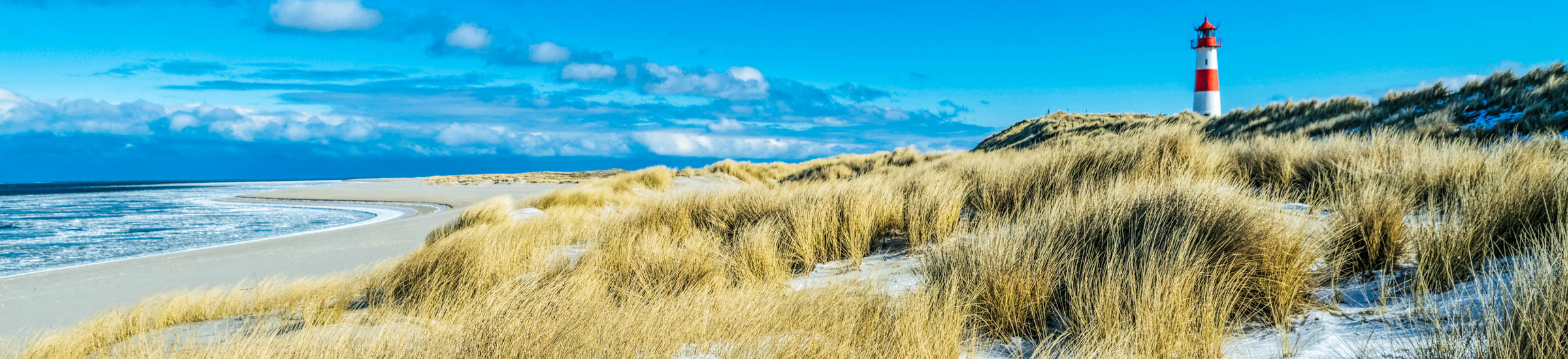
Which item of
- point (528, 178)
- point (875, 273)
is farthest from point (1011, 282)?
point (528, 178)

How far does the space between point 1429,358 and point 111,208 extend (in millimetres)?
21466

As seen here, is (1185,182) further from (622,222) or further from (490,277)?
(622,222)

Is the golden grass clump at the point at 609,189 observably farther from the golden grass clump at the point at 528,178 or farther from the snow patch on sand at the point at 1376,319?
the golden grass clump at the point at 528,178

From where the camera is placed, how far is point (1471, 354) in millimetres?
1745

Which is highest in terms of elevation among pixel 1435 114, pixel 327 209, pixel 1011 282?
pixel 1435 114

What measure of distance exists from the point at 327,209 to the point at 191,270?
33.9 ft

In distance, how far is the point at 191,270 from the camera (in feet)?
22.6

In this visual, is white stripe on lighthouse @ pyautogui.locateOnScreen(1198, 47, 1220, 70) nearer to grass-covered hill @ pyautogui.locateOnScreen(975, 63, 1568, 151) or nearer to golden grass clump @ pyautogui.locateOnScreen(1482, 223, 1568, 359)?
grass-covered hill @ pyautogui.locateOnScreen(975, 63, 1568, 151)

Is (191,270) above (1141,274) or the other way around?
the other way around

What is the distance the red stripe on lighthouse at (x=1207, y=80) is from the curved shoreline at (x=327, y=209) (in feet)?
103

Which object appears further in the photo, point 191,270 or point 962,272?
point 191,270

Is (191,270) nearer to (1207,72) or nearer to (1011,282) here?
(1011,282)

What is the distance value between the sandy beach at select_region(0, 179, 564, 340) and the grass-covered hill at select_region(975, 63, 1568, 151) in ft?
25.4

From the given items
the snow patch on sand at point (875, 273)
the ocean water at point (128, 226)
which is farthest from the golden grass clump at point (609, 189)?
the snow patch on sand at point (875, 273)
